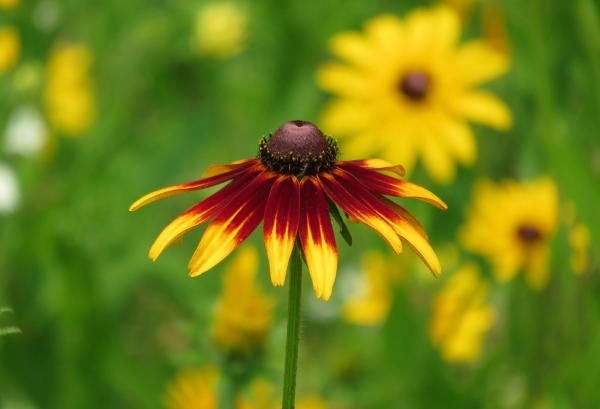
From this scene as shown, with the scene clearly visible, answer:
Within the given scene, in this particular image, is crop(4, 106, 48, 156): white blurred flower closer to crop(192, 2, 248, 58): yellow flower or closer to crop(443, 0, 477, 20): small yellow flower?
crop(192, 2, 248, 58): yellow flower

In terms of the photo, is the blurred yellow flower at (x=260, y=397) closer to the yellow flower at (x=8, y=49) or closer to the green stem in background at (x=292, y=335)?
the green stem in background at (x=292, y=335)

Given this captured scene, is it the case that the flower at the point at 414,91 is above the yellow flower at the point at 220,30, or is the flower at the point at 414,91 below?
below

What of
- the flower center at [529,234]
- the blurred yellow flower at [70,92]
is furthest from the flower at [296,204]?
the blurred yellow flower at [70,92]

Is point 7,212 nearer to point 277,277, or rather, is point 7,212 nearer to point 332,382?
point 332,382

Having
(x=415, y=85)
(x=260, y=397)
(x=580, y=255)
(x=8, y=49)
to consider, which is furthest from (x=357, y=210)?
(x=8, y=49)

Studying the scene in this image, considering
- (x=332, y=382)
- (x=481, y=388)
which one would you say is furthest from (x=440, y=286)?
(x=481, y=388)

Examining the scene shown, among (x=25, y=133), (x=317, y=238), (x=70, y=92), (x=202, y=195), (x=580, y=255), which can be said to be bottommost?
(x=317, y=238)

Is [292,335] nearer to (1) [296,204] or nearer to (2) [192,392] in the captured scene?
(1) [296,204]
